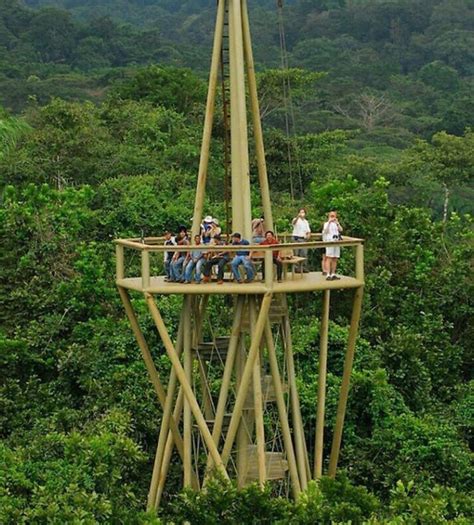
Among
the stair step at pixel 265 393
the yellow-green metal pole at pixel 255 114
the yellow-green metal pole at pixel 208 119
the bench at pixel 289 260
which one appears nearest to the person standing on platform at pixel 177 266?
the yellow-green metal pole at pixel 208 119

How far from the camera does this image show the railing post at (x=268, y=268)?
1593cm

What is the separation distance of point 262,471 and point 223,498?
0.86m

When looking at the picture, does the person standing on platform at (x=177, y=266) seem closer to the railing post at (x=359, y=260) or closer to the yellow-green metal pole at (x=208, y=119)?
the yellow-green metal pole at (x=208, y=119)

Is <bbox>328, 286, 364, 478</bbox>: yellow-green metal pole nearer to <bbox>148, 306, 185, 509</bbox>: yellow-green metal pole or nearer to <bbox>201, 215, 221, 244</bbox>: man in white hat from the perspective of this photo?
<bbox>201, 215, 221, 244</bbox>: man in white hat

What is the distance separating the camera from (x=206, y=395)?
18.4 metres

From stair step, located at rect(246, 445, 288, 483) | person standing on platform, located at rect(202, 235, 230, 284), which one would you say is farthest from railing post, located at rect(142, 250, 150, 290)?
stair step, located at rect(246, 445, 288, 483)

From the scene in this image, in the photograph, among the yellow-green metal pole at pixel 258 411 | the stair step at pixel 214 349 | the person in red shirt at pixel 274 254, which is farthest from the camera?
the stair step at pixel 214 349

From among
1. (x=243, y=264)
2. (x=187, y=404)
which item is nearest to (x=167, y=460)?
(x=187, y=404)

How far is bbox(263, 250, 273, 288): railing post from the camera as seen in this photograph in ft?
52.3

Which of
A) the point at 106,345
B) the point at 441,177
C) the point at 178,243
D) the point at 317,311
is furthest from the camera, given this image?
the point at 441,177

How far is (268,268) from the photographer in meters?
16.0

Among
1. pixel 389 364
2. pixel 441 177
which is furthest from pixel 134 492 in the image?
pixel 441 177

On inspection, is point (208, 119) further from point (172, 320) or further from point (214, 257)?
point (172, 320)

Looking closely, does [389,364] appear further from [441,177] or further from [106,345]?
[441,177]
